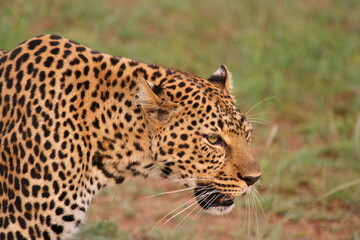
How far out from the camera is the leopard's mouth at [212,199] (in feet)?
20.3

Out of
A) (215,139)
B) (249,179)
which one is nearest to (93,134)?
(215,139)

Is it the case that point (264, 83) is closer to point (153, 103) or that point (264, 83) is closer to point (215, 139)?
point (215, 139)

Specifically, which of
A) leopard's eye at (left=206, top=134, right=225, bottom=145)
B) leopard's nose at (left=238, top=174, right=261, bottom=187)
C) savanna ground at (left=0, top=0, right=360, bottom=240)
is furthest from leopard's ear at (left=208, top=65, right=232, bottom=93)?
savanna ground at (left=0, top=0, right=360, bottom=240)

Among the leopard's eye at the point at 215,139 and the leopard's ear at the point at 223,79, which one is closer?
the leopard's eye at the point at 215,139

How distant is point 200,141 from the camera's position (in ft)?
19.8

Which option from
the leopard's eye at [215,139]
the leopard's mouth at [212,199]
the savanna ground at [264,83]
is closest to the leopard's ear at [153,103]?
the leopard's eye at [215,139]

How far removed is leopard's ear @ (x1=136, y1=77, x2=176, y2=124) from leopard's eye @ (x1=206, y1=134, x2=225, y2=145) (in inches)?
14.0

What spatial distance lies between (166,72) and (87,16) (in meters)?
7.21

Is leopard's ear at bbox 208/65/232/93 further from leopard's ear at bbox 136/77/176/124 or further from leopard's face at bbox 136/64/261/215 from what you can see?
leopard's ear at bbox 136/77/176/124

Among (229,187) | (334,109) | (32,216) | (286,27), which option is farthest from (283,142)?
(32,216)

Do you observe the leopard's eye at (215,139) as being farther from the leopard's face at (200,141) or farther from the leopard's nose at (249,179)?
the leopard's nose at (249,179)

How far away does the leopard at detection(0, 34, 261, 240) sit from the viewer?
226 inches

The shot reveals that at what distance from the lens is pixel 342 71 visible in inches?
505

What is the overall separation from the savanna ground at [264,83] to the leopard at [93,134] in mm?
1530
